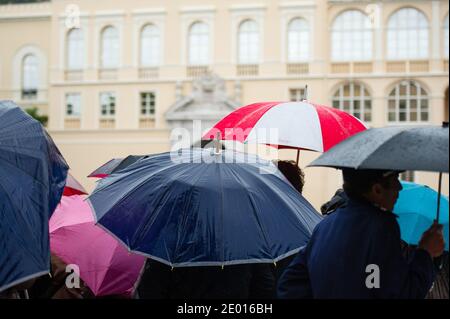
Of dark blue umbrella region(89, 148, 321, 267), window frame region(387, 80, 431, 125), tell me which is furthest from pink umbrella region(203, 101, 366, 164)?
window frame region(387, 80, 431, 125)

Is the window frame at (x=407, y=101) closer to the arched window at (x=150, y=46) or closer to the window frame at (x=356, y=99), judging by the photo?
the window frame at (x=356, y=99)

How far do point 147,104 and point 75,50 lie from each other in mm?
4374

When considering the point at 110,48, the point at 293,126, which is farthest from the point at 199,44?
the point at 293,126

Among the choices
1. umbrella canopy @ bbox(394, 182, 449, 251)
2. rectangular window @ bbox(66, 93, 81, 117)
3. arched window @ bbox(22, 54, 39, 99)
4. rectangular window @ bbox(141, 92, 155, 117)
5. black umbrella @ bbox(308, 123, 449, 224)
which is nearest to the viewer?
black umbrella @ bbox(308, 123, 449, 224)

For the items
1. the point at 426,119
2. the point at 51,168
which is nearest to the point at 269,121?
the point at 51,168

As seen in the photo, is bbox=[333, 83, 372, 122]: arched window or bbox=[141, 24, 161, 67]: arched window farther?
bbox=[141, 24, 161, 67]: arched window

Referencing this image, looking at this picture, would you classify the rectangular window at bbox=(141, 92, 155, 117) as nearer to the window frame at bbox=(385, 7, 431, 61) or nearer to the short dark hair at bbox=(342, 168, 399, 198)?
the window frame at bbox=(385, 7, 431, 61)

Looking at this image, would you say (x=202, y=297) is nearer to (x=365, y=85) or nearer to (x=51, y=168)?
(x=51, y=168)

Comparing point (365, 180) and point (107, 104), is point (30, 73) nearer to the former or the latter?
point (107, 104)

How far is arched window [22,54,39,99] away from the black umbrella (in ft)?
102

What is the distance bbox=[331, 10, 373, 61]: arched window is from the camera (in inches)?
1130

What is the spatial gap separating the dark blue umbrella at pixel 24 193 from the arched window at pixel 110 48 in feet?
89.5

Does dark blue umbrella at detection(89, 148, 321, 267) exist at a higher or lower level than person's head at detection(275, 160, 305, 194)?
lower
